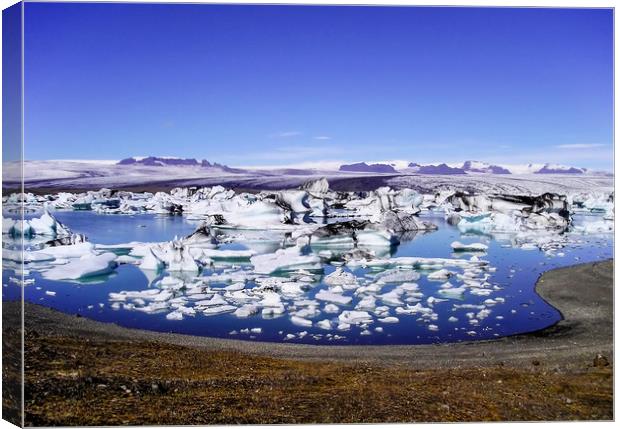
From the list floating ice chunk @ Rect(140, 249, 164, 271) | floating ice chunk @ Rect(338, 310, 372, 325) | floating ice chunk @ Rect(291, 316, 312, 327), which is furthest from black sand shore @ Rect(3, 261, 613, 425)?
floating ice chunk @ Rect(140, 249, 164, 271)

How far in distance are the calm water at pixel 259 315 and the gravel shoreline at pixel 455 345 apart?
13 cm

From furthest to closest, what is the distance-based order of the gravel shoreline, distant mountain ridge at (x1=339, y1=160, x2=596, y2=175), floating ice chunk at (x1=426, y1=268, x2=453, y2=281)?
floating ice chunk at (x1=426, y1=268, x2=453, y2=281) < distant mountain ridge at (x1=339, y1=160, x2=596, y2=175) < the gravel shoreline

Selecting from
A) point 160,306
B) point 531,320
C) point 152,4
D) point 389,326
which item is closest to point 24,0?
point 152,4

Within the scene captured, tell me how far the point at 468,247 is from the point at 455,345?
2.18m

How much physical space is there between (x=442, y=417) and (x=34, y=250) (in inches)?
147

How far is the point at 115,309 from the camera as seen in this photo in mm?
6391

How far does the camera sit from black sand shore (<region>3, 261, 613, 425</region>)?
4988mm

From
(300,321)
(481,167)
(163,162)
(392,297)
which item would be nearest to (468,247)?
(392,297)

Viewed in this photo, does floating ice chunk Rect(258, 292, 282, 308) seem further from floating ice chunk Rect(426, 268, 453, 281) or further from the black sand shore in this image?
floating ice chunk Rect(426, 268, 453, 281)

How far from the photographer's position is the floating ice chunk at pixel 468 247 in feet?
26.0

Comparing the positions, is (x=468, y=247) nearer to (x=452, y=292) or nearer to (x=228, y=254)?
(x=452, y=292)

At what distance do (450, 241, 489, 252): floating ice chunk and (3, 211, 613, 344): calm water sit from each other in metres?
0.48

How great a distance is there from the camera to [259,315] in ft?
20.7

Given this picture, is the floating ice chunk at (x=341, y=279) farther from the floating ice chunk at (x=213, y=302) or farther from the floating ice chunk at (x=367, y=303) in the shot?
the floating ice chunk at (x=213, y=302)
